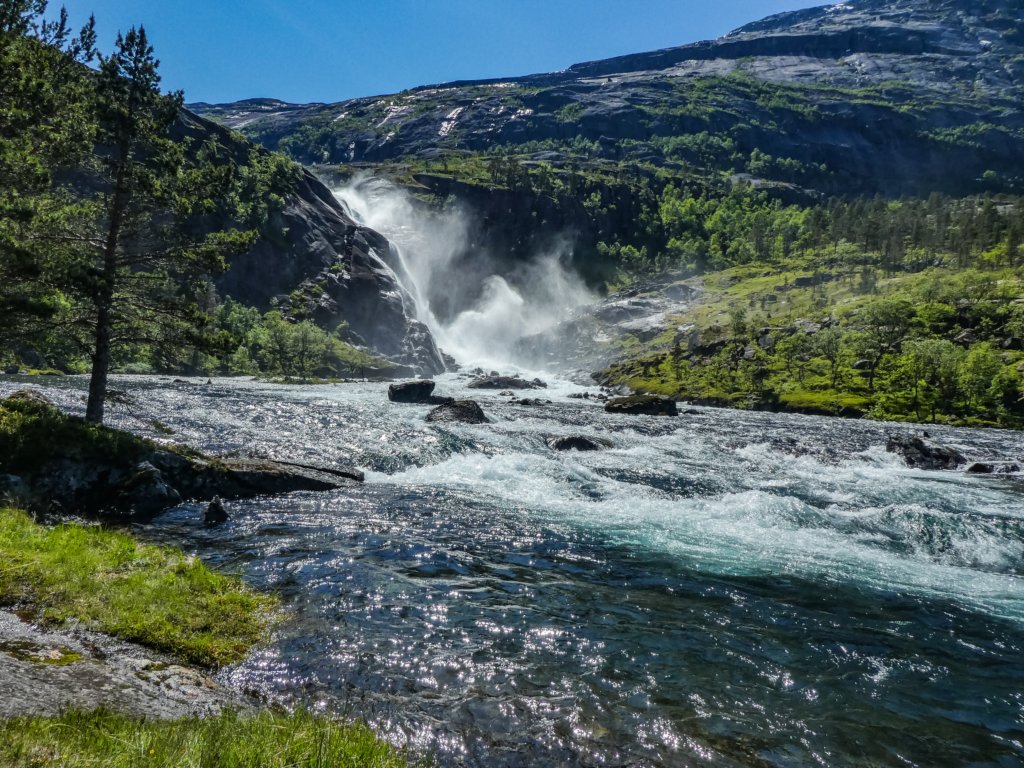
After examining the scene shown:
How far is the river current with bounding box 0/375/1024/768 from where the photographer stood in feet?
29.9

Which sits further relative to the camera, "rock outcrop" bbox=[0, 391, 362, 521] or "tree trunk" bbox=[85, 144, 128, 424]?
"tree trunk" bbox=[85, 144, 128, 424]

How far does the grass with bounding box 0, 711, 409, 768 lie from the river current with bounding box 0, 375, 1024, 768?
1.81 meters

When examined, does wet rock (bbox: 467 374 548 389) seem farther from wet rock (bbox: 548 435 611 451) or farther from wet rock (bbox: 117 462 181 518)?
wet rock (bbox: 117 462 181 518)

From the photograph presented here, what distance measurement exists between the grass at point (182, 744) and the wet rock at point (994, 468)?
156 feet

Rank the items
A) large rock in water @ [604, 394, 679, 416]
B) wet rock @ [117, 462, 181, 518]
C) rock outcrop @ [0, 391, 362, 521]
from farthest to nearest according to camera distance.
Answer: large rock in water @ [604, 394, 679, 416] → wet rock @ [117, 462, 181, 518] → rock outcrop @ [0, 391, 362, 521]

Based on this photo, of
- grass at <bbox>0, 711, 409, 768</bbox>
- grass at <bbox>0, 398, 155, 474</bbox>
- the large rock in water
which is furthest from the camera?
the large rock in water

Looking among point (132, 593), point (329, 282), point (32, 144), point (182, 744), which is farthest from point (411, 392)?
point (329, 282)

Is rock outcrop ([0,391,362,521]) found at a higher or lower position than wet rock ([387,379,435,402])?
higher

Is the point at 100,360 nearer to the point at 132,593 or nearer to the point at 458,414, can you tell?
the point at 132,593

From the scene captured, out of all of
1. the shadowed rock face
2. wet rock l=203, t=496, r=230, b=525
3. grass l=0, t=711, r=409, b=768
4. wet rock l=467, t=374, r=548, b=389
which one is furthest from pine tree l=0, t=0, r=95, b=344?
the shadowed rock face

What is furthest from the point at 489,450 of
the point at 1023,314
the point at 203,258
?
the point at 1023,314

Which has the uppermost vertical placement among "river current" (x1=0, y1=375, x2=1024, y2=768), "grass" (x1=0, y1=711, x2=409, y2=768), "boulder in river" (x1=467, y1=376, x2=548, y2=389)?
"grass" (x1=0, y1=711, x2=409, y2=768)

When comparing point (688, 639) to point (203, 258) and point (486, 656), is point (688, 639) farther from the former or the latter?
point (203, 258)

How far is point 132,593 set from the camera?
1158cm
